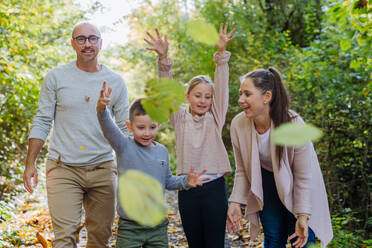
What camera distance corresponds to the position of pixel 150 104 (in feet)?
1.89

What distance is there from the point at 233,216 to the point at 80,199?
1.00 m

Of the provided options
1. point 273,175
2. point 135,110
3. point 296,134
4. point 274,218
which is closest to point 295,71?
point 273,175

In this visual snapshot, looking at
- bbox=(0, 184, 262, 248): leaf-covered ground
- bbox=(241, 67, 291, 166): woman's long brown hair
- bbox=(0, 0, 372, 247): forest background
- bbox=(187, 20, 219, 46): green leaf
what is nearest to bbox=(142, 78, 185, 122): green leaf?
bbox=(187, 20, 219, 46): green leaf

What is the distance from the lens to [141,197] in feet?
1.59

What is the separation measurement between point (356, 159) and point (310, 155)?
8.33 ft

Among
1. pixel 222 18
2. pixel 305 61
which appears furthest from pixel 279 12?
pixel 305 61

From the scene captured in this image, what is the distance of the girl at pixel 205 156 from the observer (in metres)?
2.61

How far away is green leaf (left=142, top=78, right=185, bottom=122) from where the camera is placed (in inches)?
21.6

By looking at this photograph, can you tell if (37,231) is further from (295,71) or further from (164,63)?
(295,71)

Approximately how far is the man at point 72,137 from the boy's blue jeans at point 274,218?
1.05 meters

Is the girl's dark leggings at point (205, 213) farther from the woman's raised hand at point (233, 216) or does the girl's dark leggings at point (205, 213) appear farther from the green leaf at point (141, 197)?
the green leaf at point (141, 197)

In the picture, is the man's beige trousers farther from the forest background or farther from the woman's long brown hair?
the forest background

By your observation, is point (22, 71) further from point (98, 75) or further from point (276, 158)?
point (276, 158)

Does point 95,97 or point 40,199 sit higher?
point 95,97
